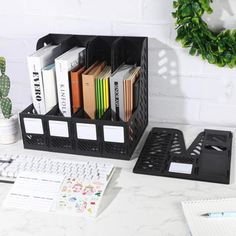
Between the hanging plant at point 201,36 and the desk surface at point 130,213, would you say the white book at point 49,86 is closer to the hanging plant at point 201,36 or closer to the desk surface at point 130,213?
the desk surface at point 130,213

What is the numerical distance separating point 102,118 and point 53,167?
209 mm

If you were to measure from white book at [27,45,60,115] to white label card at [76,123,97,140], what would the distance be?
151 millimetres

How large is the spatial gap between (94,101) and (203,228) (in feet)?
1.74

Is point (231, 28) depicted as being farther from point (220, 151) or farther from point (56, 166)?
point (56, 166)

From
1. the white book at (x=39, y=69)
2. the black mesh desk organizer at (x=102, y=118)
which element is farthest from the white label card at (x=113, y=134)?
the white book at (x=39, y=69)

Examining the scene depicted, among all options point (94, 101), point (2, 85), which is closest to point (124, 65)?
point (94, 101)

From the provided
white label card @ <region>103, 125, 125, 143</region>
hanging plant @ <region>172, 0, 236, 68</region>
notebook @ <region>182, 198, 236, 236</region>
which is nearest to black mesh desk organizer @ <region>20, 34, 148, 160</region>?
white label card @ <region>103, 125, 125, 143</region>

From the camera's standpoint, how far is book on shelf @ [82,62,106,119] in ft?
4.12

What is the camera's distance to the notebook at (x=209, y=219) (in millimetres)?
936

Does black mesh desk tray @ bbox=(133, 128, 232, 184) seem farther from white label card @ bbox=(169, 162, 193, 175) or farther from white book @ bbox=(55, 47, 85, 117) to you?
white book @ bbox=(55, 47, 85, 117)

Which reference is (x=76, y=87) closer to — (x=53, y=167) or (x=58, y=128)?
(x=58, y=128)

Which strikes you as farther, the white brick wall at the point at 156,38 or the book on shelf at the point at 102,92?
the white brick wall at the point at 156,38

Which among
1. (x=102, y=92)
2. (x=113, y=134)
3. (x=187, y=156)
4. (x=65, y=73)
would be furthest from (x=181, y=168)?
(x=65, y=73)

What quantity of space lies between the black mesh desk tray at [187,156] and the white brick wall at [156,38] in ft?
0.40
